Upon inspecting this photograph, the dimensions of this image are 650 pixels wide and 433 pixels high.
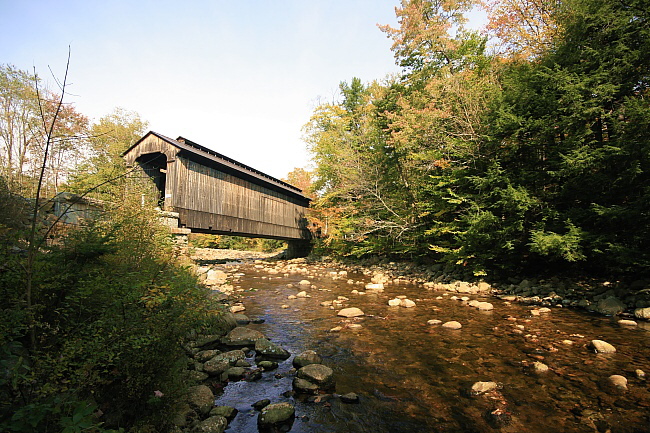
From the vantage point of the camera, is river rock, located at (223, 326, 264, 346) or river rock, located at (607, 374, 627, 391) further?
river rock, located at (223, 326, 264, 346)

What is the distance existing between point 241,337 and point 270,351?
2.59 feet

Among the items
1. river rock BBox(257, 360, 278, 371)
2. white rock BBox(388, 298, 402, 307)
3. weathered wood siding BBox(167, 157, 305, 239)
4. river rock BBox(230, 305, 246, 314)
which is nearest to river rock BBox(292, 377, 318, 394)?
river rock BBox(257, 360, 278, 371)

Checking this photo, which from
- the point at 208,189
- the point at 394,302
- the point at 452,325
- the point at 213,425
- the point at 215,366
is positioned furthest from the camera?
the point at 208,189

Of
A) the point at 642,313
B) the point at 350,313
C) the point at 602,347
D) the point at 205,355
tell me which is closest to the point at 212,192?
the point at 350,313

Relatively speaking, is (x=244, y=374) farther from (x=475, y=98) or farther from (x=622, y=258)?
(x=475, y=98)

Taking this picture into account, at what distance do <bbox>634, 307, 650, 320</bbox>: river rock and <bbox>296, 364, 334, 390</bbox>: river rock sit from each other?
6691mm

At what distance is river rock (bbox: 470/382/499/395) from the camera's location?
348 cm

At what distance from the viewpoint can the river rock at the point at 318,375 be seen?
3606 mm

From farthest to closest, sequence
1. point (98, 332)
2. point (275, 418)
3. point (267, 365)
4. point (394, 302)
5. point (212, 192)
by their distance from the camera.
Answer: point (212, 192)
point (394, 302)
point (267, 365)
point (275, 418)
point (98, 332)

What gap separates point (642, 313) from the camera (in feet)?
19.8

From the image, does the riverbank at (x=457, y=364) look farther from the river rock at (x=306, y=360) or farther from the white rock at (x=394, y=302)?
the river rock at (x=306, y=360)

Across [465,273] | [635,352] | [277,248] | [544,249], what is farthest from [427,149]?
[277,248]

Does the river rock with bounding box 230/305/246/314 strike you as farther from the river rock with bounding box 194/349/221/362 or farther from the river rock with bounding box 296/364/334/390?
the river rock with bounding box 296/364/334/390

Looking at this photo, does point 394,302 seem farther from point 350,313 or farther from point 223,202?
point 223,202
